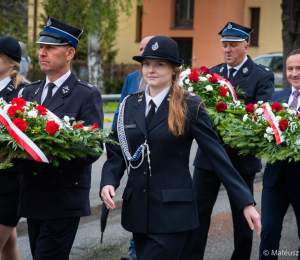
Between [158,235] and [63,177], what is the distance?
2.71 feet

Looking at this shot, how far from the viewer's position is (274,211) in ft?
14.0

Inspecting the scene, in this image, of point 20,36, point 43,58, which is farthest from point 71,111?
point 20,36

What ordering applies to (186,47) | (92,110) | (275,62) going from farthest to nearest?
(186,47) < (275,62) < (92,110)

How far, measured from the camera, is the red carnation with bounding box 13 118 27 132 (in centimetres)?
286

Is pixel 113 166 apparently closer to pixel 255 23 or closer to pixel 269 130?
pixel 269 130

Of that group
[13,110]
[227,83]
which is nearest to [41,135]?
[13,110]

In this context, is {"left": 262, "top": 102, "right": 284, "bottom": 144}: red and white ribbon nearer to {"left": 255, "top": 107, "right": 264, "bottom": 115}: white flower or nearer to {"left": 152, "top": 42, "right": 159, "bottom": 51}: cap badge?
{"left": 255, "top": 107, "right": 264, "bottom": 115}: white flower

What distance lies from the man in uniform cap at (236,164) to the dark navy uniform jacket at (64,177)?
1437mm

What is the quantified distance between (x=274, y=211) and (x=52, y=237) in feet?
7.01

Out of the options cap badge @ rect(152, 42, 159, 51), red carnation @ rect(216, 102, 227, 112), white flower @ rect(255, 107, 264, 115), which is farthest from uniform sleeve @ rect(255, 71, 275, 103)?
cap badge @ rect(152, 42, 159, 51)

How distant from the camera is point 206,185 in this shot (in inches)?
177

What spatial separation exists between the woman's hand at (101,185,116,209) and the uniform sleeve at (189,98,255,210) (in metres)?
0.67

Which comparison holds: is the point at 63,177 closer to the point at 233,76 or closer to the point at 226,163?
the point at 226,163

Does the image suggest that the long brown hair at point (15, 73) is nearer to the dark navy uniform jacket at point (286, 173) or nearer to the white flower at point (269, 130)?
the white flower at point (269, 130)
